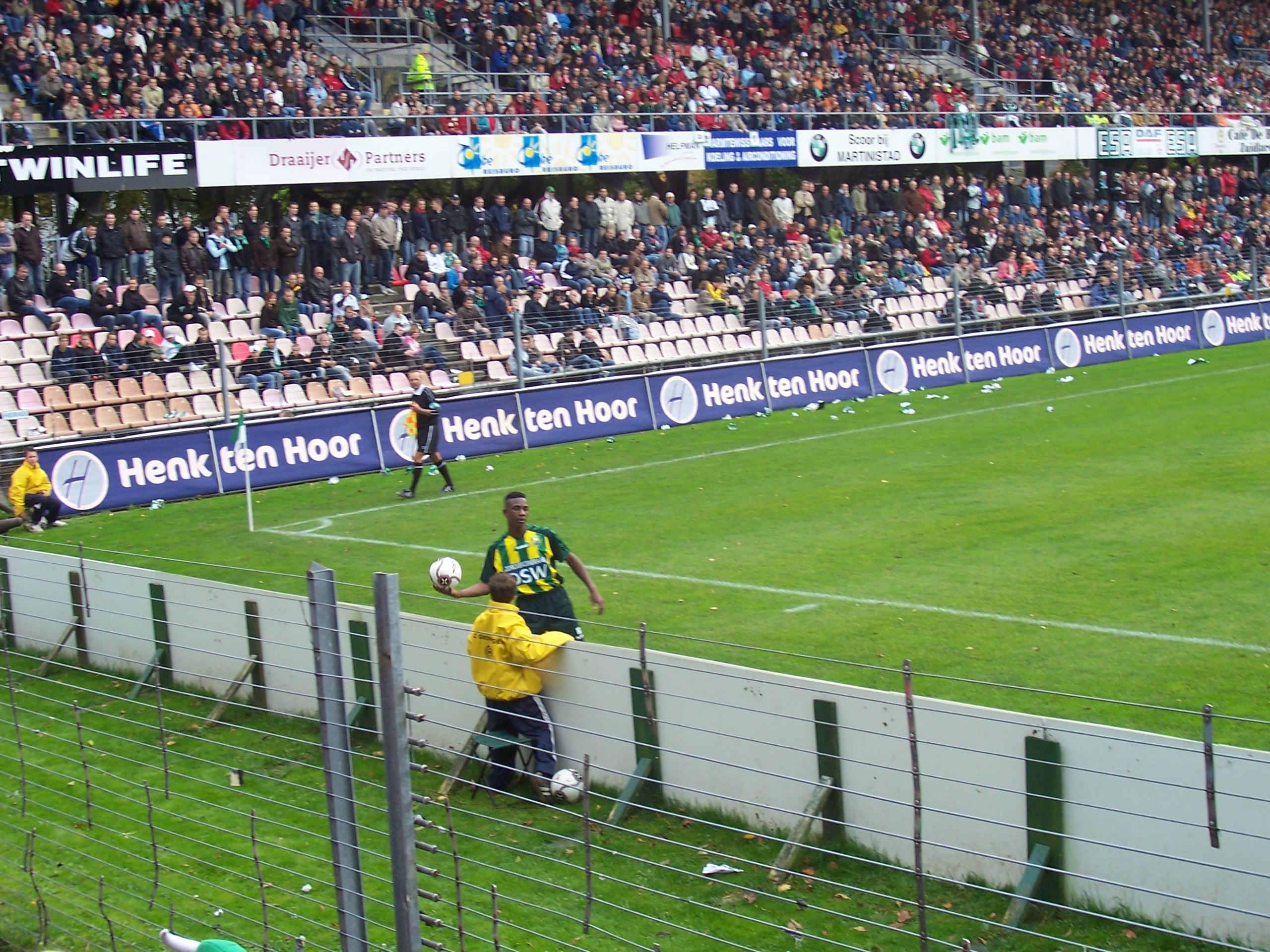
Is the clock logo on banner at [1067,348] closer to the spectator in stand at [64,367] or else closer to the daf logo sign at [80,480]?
the spectator in stand at [64,367]

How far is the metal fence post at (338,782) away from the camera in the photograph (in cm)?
459

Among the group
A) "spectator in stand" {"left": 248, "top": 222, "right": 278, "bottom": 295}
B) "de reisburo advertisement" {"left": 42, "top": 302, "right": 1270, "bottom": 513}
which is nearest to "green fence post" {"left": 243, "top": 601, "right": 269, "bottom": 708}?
"de reisburo advertisement" {"left": 42, "top": 302, "right": 1270, "bottom": 513}

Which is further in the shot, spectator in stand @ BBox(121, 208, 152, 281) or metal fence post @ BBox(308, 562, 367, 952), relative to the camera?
spectator in stand @ BBox(121, 208, 152, 281)

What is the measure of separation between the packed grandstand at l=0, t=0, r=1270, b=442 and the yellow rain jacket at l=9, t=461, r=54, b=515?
3.19 m

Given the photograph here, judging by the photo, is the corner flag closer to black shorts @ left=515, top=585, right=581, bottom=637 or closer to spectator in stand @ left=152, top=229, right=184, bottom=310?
black shorts @ left=515, top=585, right=581, bottom=637

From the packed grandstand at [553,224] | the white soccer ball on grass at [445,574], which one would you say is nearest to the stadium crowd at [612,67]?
the packed grandstand at [553,224]

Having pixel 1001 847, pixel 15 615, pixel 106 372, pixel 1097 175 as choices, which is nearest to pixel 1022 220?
pixel 1097 175

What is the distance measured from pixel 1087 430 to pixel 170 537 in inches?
567

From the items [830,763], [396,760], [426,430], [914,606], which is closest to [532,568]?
[830,763]

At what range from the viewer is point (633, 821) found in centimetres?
870

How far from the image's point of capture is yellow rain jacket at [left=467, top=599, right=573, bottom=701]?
29.2ft

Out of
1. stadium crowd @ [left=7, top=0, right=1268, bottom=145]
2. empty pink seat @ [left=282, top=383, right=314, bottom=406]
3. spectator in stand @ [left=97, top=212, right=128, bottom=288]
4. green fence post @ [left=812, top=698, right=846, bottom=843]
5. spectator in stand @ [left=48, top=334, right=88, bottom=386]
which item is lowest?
green fence post @ [left=812, top=698, right=846, bottom=843]

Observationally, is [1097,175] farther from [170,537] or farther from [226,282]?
[170,537]

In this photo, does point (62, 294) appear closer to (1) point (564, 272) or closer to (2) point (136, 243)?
(2) point (136, 243)
